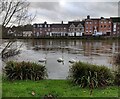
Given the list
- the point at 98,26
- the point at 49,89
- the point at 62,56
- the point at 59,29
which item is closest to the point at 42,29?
the point at 59,29

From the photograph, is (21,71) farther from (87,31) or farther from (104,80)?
(87,31)

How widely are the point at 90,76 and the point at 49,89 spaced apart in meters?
1.46

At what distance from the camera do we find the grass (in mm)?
7141

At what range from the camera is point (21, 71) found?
8.98 meters

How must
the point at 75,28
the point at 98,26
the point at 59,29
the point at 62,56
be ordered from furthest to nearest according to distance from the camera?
the point at 59,29
the point at 75,28
the point at 98,26
the point at 62,56

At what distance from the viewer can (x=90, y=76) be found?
816 centimetres

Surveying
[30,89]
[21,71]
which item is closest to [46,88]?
[30,89]

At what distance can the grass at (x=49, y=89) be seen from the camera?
7.14 m

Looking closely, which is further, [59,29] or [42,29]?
[42,29]

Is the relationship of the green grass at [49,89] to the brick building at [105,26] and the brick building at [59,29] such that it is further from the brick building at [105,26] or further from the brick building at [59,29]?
the brick building at [59,29]

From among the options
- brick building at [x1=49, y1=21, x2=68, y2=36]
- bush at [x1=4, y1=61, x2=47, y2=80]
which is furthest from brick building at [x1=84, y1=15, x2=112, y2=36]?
bush at [x1=4, y1=61, x2=47, y2=80]

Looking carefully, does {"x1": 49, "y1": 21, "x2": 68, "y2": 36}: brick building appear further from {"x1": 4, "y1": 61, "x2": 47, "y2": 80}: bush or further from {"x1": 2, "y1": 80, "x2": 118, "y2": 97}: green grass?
{"x1": 2, "y1": 80, "x2": 118, "y2": 97}: green grass

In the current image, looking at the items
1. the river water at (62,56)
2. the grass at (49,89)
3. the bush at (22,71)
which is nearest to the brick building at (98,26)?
the river water at (62,56)

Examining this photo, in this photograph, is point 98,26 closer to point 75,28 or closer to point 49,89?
point 75,28
